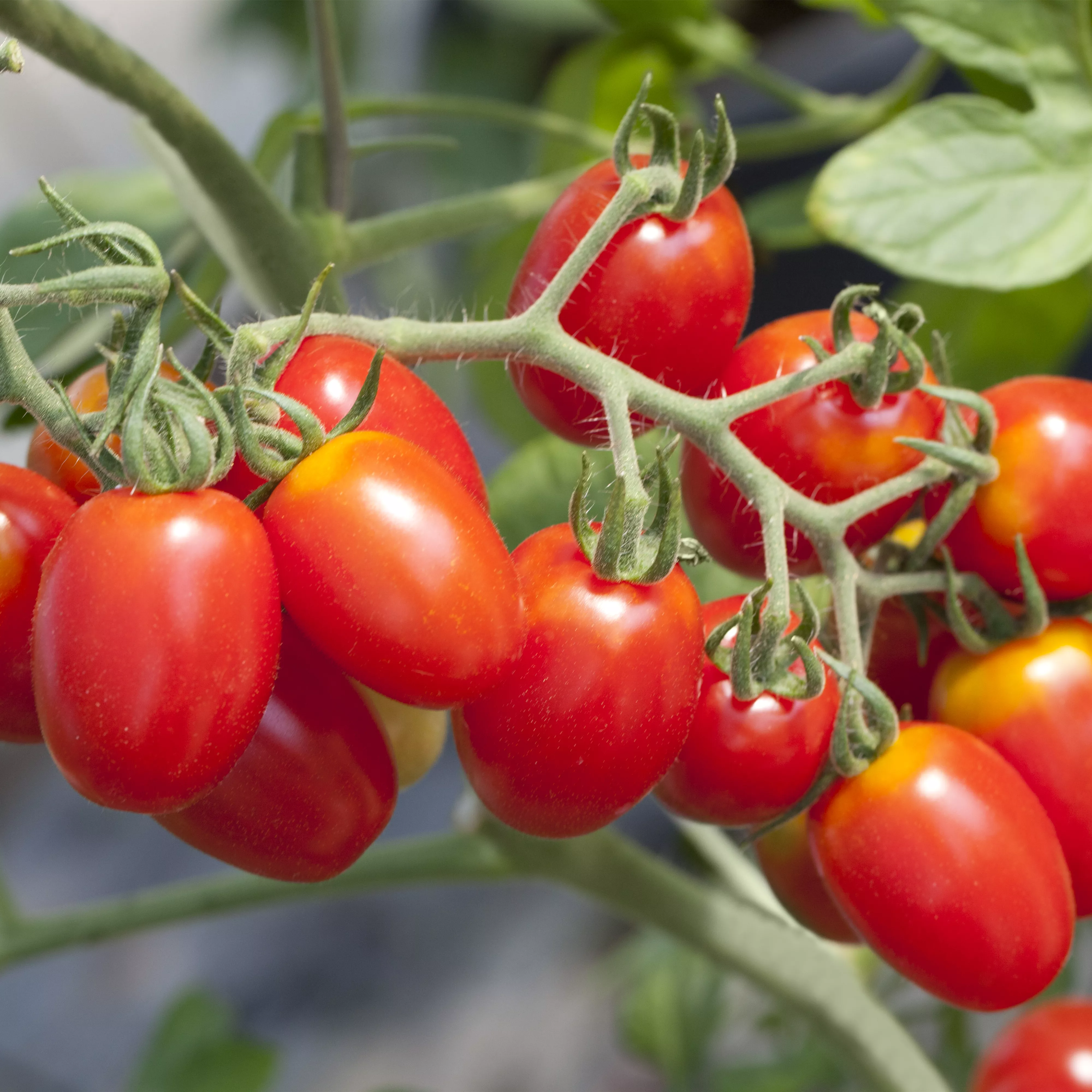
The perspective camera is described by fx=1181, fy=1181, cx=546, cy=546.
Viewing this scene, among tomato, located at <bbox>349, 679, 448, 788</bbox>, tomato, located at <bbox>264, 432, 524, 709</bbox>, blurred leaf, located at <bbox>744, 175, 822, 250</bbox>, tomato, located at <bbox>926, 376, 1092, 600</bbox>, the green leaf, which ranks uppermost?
tomato, located at <bbox>264, 432, 524, 709</bbox>

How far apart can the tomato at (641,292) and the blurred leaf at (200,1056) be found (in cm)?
68

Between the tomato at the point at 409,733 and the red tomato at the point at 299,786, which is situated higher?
the red tomato at the point at 299,786

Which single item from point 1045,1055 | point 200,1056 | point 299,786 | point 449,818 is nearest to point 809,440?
point 299,786

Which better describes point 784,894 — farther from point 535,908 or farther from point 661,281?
point 535,908

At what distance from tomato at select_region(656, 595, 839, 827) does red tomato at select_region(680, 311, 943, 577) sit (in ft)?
0.13

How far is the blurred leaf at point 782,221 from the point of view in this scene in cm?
72

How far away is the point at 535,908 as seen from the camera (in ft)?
4.19

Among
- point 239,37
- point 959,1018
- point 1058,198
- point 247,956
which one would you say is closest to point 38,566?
point 1058,198

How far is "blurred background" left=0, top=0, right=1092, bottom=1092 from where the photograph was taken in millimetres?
846

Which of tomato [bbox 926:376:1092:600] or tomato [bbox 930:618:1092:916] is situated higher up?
tomato [bbox 926:376:1092:600]

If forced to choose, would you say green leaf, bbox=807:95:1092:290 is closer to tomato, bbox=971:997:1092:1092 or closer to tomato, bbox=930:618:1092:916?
tomato, bbox=930:618:1092:916

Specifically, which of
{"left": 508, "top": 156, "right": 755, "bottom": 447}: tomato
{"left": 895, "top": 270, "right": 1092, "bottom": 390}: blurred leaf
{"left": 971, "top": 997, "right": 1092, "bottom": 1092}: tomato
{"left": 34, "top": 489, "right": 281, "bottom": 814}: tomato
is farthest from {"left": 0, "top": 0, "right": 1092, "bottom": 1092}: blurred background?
{"left": 34, "top": 489, "right": 281, "bottom": 814}: tomato

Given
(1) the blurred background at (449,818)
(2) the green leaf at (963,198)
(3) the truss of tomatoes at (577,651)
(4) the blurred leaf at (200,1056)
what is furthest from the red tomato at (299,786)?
(4) the blurred leaf at (200,1056)

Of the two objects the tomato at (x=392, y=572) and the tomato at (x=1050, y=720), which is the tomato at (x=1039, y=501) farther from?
the tomato at (x=392, y=572)
